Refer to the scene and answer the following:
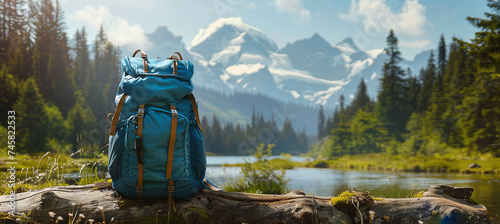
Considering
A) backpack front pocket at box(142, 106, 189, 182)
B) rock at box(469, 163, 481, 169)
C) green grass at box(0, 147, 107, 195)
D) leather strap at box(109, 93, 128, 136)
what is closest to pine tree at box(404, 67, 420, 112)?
rock at box(469, 163, 481, 169)

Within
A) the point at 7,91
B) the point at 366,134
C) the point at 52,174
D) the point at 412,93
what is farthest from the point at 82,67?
the point at 412,93

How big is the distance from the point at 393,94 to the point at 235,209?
161 ft

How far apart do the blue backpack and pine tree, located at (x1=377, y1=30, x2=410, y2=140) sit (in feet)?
158

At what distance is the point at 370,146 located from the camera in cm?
4997

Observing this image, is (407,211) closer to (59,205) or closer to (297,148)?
(59,205)

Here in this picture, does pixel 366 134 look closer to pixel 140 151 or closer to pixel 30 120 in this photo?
pixel 30 120

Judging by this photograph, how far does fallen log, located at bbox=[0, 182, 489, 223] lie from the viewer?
149 inches

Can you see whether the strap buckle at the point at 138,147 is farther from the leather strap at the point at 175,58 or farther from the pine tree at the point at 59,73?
the pine tree at the point at 59,73

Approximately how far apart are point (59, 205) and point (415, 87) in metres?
51.5

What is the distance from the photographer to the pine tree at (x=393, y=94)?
158ft

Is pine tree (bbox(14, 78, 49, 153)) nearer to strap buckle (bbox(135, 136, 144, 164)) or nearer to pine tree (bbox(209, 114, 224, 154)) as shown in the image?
strap buckle (bbox(135, 136, 144, 164))

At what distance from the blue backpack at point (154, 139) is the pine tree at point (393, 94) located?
48.2m

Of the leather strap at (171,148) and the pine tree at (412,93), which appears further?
the pine tree at (412,93)

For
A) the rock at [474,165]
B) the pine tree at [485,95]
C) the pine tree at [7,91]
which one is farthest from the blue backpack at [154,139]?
the pine tree at [7,91]
